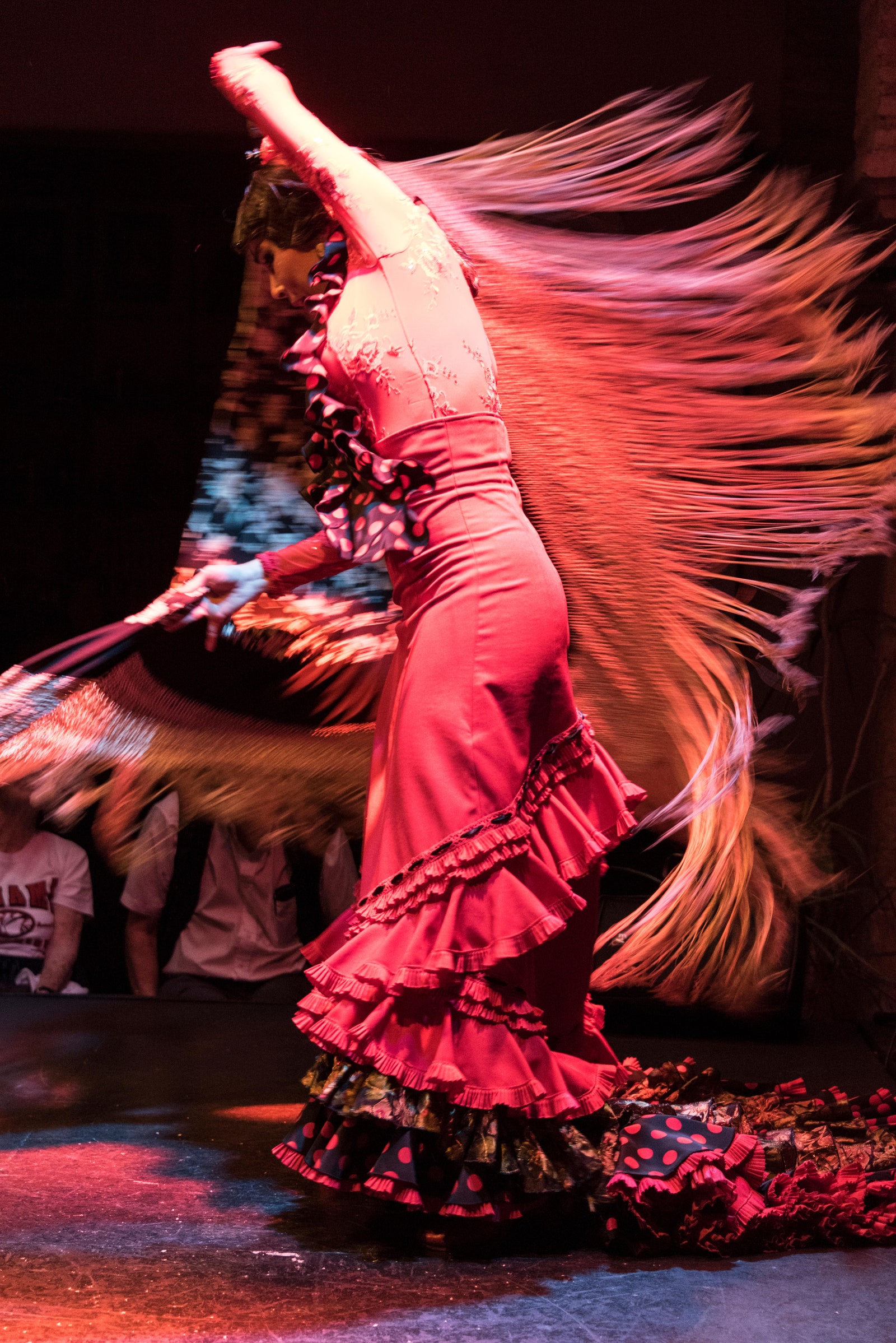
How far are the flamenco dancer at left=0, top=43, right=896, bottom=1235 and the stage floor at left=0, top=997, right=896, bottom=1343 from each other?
8 centimetres

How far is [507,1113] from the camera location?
5.52 feet

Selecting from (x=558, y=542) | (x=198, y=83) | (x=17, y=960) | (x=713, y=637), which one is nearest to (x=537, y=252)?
(x=558, y=542)

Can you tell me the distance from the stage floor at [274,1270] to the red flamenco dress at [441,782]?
11cm

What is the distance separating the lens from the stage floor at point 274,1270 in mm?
1522

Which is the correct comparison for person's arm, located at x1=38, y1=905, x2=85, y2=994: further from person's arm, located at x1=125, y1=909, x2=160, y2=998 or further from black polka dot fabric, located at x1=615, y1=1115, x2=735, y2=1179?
black polka dot fabric, located at x1=615, y1=1115, x2=735, y2=1179

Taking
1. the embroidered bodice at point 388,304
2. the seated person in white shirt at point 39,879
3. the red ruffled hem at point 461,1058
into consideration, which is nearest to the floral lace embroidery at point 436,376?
the embroidered bodice at point 388,304

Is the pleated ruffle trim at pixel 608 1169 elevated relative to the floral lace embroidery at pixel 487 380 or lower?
lower

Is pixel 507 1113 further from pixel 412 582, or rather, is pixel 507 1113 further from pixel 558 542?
pixel 558 542

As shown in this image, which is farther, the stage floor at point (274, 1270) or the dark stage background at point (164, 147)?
the dark stage background at point (164, 147)

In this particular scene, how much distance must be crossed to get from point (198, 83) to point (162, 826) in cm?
185

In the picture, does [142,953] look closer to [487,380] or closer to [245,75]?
[487,380]

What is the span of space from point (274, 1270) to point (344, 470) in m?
1.07

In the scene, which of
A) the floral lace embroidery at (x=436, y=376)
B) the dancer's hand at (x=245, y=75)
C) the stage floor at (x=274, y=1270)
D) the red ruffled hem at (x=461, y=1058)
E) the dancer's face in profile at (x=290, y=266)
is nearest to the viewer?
the stage floor at (x=274, y=1270)

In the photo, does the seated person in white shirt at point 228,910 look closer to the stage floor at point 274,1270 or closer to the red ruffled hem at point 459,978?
the stage floor at point 274,1270
